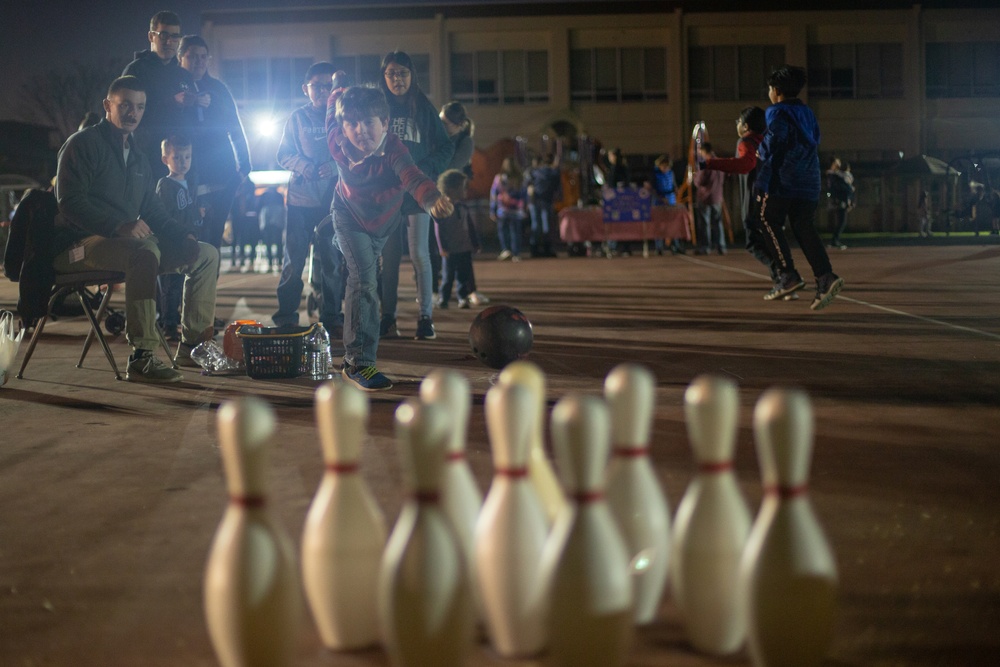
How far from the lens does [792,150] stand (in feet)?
34.5

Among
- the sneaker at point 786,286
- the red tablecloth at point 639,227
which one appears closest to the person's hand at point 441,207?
the sneaker at point 786,286

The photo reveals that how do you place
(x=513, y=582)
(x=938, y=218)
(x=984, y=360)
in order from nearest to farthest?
1. (x=513, y=582)
2. (x=984, y=360)
3. (x=938, y=218)

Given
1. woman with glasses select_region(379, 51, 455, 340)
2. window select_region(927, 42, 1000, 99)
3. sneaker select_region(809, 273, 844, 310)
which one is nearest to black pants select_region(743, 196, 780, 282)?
sneaker select_region(809, 273, 844, 310)

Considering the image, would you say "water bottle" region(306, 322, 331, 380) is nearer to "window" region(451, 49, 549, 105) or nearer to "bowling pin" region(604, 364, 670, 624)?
"bowling pin" region(604, 364, 670, 624)

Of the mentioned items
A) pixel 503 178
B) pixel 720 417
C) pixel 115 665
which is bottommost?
pixel 115 665

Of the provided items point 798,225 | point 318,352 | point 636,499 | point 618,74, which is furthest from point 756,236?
point 618,74

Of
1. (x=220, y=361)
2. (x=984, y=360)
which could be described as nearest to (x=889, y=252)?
(x=984, y=360)

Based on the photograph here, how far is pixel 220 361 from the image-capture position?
7.60m

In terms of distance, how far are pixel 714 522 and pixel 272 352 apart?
16.9ft

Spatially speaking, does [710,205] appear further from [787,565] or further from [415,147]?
[787,565]

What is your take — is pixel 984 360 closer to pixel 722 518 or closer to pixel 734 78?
pixel 722 518

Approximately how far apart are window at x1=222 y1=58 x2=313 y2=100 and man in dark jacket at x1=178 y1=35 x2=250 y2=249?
3265 cm

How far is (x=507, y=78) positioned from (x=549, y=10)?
2.81m

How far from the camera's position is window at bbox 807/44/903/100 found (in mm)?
41062
